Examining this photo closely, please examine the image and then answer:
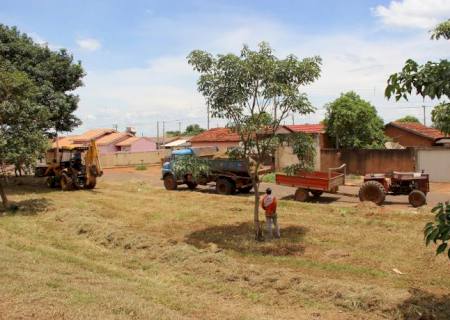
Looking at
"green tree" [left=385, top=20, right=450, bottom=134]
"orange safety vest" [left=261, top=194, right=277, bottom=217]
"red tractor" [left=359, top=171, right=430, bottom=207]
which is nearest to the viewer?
"green tree" [left=385, top=20, right=450, bottom=134]

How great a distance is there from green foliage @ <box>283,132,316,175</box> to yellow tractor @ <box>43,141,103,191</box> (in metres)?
13.5

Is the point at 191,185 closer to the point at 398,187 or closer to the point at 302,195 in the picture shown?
the point at 302,195

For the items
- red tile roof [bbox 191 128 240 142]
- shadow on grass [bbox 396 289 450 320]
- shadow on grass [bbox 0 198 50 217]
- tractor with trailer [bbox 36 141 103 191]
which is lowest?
shadow on grass [bbox 396 289 450 320]

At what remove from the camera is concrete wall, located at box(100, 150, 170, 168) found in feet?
164

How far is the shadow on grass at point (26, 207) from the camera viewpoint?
17844 millimetres

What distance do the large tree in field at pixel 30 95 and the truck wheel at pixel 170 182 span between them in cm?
626

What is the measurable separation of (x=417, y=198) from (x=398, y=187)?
3.44ft

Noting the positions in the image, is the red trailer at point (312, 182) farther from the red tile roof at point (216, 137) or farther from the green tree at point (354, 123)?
the red tile roof at point (216, 137)

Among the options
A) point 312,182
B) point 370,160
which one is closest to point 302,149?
point 312,182

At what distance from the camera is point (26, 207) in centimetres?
1859

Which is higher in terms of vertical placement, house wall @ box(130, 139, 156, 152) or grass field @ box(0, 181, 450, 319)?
house wall @ box(130, 139, 156, 152)

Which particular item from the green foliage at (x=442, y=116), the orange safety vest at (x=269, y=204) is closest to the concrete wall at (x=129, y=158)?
the orange safety vest at (x=269, y=204)

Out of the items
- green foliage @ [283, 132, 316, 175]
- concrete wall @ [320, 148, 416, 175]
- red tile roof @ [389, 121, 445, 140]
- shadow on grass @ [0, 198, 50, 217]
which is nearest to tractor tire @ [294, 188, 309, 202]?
green foliage @ [283, 132, 316, 175]

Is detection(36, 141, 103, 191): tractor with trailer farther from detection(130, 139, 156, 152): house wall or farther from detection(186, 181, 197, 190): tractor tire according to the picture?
detection(130, 139, 156, 152): house wall
